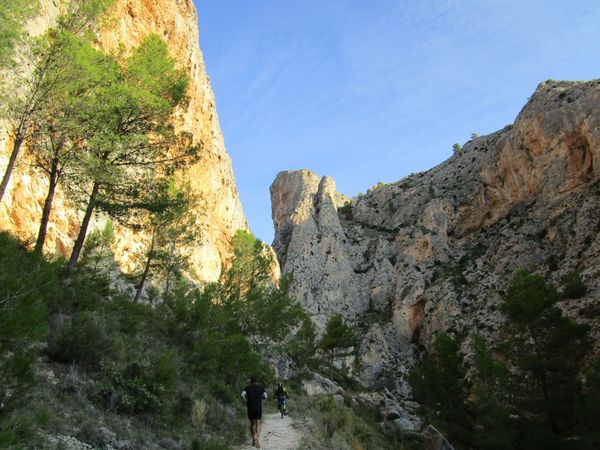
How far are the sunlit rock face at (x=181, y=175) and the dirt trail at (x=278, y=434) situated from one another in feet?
32.6

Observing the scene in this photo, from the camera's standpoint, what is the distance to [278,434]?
1177 centimetres

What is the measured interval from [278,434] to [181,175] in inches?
796

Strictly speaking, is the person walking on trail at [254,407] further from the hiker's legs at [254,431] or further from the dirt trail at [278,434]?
the dirt trail at [278,434]

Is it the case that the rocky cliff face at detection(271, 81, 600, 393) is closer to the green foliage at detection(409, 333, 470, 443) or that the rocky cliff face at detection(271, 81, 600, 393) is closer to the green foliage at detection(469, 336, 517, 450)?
the green foliage at detection(409, 333, 470, 443)

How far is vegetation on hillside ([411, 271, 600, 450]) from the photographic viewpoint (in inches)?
684


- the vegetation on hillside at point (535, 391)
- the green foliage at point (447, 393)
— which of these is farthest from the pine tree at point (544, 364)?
the green foliage at point (447, 393)

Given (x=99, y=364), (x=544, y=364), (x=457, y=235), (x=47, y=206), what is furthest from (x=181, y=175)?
(x=457, y=235)

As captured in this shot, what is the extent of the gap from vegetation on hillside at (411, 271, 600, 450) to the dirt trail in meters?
10.0

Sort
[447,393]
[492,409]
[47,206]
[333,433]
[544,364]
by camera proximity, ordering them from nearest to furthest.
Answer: [333,433] → [47,206] → [544,364] → [492,409] → [447,393]

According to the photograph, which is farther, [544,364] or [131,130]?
[544,364]

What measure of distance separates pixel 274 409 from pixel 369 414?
9.88m

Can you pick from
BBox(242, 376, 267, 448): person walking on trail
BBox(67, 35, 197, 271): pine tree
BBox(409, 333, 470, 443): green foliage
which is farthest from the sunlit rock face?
BBox(409, 333, 470, 443): green foliage

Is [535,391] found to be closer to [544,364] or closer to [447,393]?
[544,364]

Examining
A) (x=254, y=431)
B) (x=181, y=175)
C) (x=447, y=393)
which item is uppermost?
(x=181, y=175)
